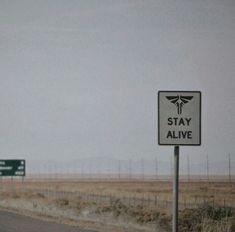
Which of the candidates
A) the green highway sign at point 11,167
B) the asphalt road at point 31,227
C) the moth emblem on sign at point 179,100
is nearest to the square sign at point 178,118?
the moth emblem on sign at point 179,100

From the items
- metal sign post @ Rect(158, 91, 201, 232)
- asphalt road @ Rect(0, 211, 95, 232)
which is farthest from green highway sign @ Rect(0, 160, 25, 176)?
metal sign post @ Rect(158, 91, 201, 232)

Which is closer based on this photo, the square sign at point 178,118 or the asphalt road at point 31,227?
the square sign at point 178,118

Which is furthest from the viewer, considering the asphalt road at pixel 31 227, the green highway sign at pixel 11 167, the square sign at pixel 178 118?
the green highway sign at pixel 11 167

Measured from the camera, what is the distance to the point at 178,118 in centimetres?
955

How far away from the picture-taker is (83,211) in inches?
1248

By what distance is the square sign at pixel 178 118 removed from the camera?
9.52 meters

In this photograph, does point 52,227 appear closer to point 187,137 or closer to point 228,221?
point 228,221

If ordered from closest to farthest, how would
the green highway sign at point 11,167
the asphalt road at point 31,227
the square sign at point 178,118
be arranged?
the square sign at point 178,118, the asphalt road at point 31,227, the green highway sign at point 11,167

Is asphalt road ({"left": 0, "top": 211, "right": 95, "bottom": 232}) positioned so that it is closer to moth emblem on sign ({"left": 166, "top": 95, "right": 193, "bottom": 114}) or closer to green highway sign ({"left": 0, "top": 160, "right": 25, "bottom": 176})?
moth emblem on sign ({"left": 166, "top": 95, "right": 193, "bottom": 114})

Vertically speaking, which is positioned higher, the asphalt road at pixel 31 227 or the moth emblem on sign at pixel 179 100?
the moth emblem on sign at pixel 179 100

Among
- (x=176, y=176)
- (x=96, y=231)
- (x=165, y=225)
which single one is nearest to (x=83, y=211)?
(x=165, y=225)

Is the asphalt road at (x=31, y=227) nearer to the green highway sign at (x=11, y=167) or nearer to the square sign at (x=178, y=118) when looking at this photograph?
the square sign at (x=178, y=118)

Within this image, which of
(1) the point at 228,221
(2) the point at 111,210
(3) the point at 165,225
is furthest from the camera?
(2) the point at 111,210

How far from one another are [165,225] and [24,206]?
642 inches
